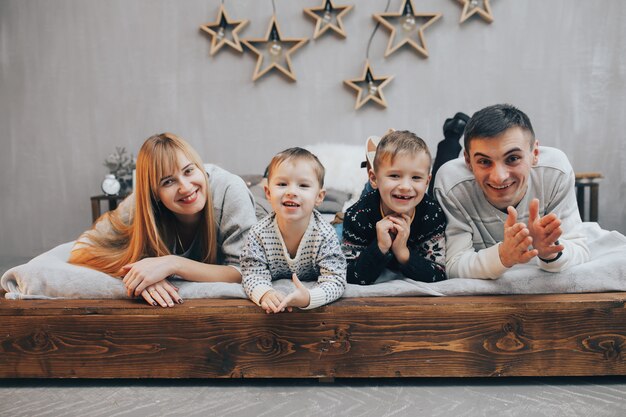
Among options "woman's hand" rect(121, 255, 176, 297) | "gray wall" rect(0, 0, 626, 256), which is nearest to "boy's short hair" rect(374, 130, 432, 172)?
"woman's hand" rect(121, 255, 176, 297)

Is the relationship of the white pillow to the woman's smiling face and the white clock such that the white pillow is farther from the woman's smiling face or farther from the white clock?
the white clock

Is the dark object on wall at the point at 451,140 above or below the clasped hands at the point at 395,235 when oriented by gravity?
above

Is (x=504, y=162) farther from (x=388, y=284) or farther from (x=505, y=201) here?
(x=388, y=284)

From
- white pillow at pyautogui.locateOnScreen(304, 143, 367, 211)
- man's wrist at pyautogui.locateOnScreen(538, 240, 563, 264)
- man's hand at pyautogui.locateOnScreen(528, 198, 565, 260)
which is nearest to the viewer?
man's hand at pyautogui.locateOnScreen(528, 198, 565, 260)

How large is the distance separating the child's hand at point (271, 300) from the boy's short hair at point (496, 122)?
70 centimetres

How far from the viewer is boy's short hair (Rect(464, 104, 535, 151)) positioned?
4.31 ft

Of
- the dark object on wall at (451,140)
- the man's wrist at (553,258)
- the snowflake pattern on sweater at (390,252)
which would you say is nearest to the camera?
the man's wrist at (553,258)

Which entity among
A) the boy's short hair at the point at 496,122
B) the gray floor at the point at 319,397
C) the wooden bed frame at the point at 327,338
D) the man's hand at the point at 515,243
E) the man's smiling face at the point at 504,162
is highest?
the boy's short hair at the point at 496,122

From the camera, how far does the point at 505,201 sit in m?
1.40

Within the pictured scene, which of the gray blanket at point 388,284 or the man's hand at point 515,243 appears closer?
the man's hand at point 515,243

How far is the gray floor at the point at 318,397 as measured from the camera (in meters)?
1.17

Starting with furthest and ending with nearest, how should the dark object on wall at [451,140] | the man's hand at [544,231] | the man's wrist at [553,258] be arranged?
the dark object on wall at [451,140] < the man's wrist at [553,258] < the man's hand at [544,231]

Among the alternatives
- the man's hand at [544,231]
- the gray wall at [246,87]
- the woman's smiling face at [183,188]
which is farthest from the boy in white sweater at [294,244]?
the gray wall at [246,87]

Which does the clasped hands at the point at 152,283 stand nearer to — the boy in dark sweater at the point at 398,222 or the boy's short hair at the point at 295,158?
the boy's short hair at the point at 295,158
